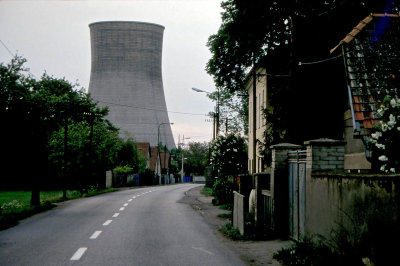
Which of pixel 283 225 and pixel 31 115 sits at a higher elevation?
pixel 31 115

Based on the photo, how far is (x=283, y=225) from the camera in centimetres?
1001

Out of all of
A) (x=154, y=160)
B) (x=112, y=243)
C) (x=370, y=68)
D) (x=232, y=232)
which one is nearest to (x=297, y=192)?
(x=232, y=232)

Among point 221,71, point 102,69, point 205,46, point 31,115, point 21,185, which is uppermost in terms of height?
point 102,69

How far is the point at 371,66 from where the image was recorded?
34.9ft

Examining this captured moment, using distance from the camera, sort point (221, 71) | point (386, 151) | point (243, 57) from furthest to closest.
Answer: point (221, 71) → point (243, 57) → point (386, 151)

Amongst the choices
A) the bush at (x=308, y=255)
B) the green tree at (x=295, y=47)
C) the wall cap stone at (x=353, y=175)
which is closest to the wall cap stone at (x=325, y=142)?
the wall cap stone at (x=353, y=175)

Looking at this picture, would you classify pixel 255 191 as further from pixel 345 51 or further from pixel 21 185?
pixel 21 185

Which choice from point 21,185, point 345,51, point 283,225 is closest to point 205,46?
point 345,51

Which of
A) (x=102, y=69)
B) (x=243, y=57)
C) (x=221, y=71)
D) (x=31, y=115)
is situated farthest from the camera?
(x=102, y=69)

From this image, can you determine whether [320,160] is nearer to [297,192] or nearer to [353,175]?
[297,192]

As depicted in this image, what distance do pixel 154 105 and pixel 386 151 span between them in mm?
44728

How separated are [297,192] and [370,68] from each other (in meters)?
3.57

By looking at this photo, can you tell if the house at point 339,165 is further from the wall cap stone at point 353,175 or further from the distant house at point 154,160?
the distant house at point 154,160

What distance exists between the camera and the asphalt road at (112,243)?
23.6ft
